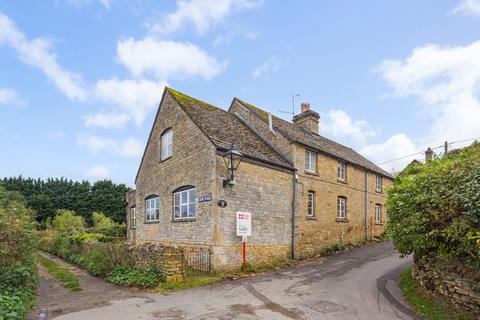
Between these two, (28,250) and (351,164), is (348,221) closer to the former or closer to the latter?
(351,164)

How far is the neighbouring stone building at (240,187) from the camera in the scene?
496 inches

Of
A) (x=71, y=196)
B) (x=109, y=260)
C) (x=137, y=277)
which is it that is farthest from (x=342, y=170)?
(x=71, y=196)

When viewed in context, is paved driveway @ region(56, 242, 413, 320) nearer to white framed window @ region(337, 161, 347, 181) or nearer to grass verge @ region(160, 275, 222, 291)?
grass verge @ region(160, 275, 222, 291)

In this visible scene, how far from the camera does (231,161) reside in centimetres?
1241

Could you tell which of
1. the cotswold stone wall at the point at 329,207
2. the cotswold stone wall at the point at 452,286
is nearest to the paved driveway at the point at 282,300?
the cotswold stone wall at the point at 452,286

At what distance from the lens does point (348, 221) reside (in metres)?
19.2

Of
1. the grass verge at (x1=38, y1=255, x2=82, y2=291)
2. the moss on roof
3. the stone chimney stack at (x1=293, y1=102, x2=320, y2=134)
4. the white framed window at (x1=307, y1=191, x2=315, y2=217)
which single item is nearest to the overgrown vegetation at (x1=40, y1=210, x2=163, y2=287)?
the grass verge at (x1=38, y1=255, x2=82, y2=291)

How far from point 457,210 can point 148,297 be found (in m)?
8.02

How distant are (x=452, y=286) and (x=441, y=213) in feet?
5.19

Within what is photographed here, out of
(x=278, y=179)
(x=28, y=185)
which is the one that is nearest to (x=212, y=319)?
(x=278, y=179)

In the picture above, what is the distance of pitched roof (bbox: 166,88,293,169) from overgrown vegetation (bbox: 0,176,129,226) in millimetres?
31444

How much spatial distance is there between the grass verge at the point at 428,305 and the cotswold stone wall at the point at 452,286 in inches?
6.5

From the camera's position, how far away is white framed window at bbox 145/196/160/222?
Result: 54.8 ft

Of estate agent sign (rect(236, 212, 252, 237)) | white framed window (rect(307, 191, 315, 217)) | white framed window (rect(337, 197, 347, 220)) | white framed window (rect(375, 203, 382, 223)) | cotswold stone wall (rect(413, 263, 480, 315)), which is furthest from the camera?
white framed window (rect(375, 203, 382, 223))
